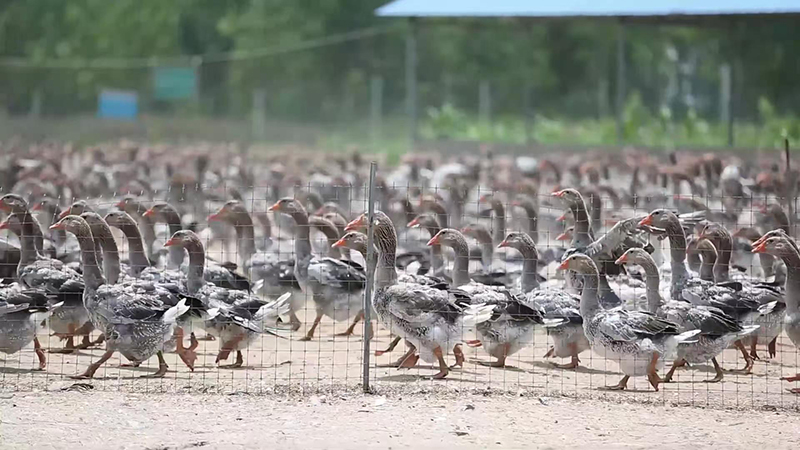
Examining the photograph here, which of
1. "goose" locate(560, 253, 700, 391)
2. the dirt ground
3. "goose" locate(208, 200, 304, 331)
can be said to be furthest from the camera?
"goose" locate(208, 200, 304, 331)

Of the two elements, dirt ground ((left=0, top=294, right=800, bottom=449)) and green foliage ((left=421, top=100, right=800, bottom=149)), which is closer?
dirt ground ((left=0, top=294, right=800, bottom=449))

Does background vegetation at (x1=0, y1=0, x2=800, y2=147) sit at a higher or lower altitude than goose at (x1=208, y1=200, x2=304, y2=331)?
higher

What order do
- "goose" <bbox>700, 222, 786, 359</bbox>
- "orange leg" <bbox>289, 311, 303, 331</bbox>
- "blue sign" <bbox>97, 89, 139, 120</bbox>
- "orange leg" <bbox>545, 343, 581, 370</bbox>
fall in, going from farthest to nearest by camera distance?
1. "blue sign" <bbox>97, 89, 139, 120</bbox>
2. "orange leg" <bbox>289, 311, 303, 331</bbox>
3. "goose" <bbox>700, 222, 786, 359</bbox>
4. "orange leg" <bbox>545, 343, 581, 370</bbox>

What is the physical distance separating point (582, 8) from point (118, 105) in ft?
72.7

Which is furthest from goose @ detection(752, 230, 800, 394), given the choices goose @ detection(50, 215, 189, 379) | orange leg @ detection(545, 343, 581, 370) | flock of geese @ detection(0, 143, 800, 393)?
goose @ detection(50, 215, 189, 379)

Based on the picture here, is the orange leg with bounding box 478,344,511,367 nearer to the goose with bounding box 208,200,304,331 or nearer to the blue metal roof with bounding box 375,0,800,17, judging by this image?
the goose with bounding box 208,200,304,331

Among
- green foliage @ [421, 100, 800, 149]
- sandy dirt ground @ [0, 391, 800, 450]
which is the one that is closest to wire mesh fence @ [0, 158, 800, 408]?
sandy dirt ground @ [0, 391, 800, 450]

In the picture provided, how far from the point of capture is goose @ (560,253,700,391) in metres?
9.75

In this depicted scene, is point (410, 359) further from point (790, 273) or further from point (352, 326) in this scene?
point (790, 273)

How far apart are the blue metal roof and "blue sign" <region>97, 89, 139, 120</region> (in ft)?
56.6

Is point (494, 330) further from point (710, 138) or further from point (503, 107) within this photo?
point (503, 107)

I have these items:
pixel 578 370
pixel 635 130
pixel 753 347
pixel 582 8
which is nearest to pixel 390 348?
pixel 578 370

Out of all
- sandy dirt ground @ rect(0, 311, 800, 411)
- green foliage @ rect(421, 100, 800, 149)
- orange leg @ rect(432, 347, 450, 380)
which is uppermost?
green foliage @ rect(421, 100, 800, 149)

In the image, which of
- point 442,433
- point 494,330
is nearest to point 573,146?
point 494,330
